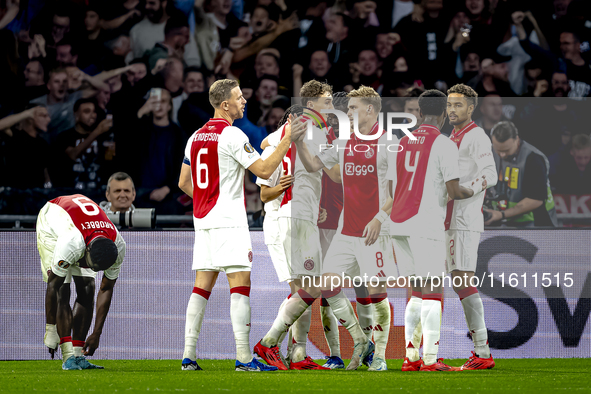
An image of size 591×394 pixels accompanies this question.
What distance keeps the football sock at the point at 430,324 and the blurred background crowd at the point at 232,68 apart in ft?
11.2

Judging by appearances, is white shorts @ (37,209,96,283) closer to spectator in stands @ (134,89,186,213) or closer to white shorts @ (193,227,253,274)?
white shorts @ (193,227,253,274)

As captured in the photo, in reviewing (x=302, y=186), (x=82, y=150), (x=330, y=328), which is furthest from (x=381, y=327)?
(x=82, y=150)

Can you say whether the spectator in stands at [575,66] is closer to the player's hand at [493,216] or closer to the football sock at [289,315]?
the player's hand at [493,216]

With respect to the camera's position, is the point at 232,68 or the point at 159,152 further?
the point at 232,68

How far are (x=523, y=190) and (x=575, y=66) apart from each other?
3209 millimetres

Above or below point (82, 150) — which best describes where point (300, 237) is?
below

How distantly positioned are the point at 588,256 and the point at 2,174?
6.29 m

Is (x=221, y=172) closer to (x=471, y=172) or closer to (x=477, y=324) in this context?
(x=471, y=172)

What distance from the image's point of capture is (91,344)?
21.2ft

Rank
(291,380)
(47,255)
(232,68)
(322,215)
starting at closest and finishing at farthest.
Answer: (291,380)
(322,215)
(47,255)
(232,68)

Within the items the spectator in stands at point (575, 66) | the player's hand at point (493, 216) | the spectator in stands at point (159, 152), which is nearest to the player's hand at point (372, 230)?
the player's hand at point (493, 216)

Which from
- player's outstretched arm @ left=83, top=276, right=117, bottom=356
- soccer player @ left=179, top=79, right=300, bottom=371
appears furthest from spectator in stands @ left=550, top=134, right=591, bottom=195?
player's outstretched arm @ left=83, top=276, right=117, bottom=356

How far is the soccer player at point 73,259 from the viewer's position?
17.6 ft

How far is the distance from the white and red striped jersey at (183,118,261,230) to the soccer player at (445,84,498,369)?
1.63 metres
